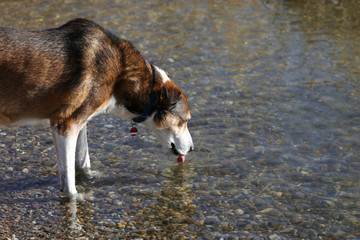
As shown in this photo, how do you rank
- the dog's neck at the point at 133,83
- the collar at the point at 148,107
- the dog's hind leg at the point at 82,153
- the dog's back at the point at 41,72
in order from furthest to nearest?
the dog's hind leg at the point at 82,153 → the collar at the point at 148,107 → the dog's neck at the point at 133,83 → the dog's back at the point at 41,72

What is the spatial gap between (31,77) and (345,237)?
3.71 metres

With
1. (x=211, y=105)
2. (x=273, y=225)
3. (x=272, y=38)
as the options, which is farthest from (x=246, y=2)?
(x=273, y=225)

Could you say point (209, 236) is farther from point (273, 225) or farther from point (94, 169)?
point (94, 169)

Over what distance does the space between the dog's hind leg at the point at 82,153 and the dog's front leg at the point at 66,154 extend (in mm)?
778

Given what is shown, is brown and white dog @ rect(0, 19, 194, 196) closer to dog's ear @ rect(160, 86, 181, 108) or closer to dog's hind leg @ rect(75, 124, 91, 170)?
dog's ear @ rect(160, 86, 181, 108)

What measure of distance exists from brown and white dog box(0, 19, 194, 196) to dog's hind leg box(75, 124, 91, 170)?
0.69 meters

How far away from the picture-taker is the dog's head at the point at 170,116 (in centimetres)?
628

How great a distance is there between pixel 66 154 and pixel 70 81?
81 cm

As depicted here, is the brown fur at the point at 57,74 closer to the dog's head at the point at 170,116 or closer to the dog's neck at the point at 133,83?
the dog's neck at the point at 133,83

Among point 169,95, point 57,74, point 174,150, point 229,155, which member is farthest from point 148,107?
point 229,155

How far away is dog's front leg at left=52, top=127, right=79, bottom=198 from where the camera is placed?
5.80 m

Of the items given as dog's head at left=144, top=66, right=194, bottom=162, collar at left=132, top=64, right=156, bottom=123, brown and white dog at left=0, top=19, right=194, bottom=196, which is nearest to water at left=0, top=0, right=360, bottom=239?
dog's head at left=144, top=66, right=194, bottom=162

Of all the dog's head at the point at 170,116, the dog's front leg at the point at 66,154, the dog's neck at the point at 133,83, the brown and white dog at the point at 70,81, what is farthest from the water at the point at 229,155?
the dog's neck at the point at 133,83

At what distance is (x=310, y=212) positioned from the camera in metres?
5.98
